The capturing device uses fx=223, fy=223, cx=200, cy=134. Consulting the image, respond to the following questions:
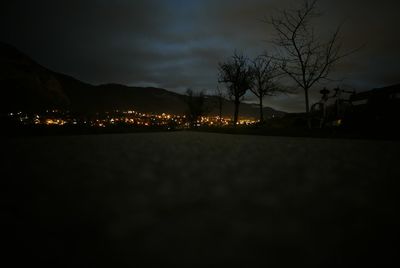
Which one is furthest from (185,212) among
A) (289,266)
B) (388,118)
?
(388,118)


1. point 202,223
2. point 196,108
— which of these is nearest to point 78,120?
point 202,223

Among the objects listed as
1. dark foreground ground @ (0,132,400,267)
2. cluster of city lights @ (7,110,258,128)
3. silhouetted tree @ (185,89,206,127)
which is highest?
silhouetted tree @ (185,89,206,127)

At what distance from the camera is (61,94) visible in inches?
2606

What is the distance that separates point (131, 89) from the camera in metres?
136

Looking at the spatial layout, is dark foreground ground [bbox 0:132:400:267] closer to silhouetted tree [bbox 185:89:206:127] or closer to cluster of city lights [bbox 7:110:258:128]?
cluster of city lights [bbox 7:110:258:128]

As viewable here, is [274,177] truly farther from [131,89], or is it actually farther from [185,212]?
[131,89]

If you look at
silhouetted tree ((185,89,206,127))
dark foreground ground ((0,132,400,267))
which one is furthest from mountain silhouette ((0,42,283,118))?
dark foreground ground ((0,132,400,267))

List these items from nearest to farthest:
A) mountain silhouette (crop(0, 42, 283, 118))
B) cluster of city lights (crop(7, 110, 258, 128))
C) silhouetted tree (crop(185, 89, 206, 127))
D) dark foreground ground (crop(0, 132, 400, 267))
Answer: dark foreground ground (crop(0, 132, 400, 267)) → cluster of city lights (crop(7, 110, 258, 128)) → mountain silhouette (crop(0, 42, 283, 118)) → silhouetted tree (crop(185, 89, 206, 127))

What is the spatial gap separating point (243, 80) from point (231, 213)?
20969mm

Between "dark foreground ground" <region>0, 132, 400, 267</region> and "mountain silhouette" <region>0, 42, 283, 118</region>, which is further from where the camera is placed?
"mountain silhouette" <region>0, 42, 283, 118</region>

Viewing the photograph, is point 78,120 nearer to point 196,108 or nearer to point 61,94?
point 196,108

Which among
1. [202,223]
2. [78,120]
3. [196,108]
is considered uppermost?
[196,108]

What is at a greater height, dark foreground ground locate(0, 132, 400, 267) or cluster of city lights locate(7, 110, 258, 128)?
cluster of city lights locate(7, 110, 258, 128)

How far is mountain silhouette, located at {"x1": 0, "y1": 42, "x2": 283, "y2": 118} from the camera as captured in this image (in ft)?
76.6
